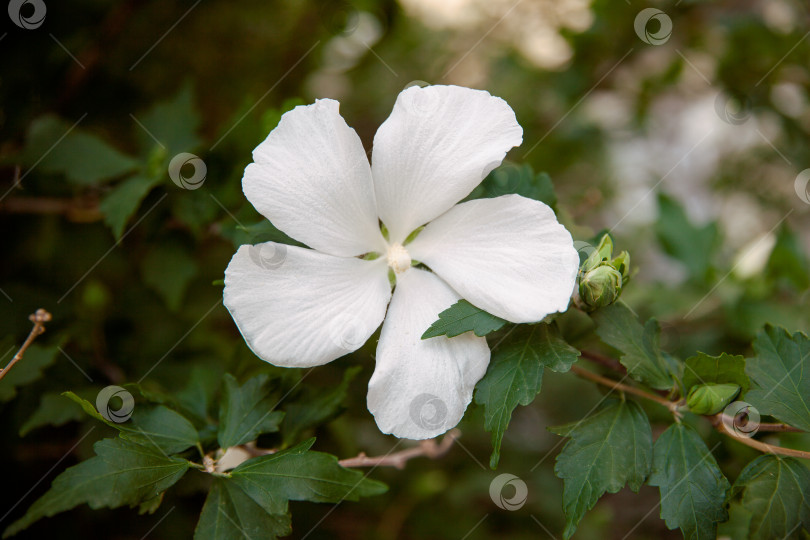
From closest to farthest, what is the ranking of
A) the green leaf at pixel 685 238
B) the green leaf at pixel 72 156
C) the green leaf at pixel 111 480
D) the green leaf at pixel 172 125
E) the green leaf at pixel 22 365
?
1. the green leaf at pixel 111 480
2. the green leaf at pixel 22 365
3. the green leaf at pixel 72 156
4. the green leaf at pixel 172 125
5. the green leaf at pixel 685 238

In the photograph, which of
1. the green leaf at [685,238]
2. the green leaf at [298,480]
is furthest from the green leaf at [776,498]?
the green leaf at [685,238]

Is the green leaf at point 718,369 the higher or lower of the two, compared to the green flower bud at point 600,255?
lower

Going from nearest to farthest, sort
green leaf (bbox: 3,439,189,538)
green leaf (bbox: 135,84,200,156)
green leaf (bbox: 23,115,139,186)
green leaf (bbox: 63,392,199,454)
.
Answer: green leaf (bbox: 3,439,189,538) < green leaf (bbox: 63,392,199,454) < green leaf (bbox: 23,115,139,186) < green leaf (bbox: 135,84,200,156)

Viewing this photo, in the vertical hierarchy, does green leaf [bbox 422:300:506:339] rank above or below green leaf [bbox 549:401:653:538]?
above

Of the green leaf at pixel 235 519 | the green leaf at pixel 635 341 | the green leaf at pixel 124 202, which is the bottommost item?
the green leaf at pixel 635 341

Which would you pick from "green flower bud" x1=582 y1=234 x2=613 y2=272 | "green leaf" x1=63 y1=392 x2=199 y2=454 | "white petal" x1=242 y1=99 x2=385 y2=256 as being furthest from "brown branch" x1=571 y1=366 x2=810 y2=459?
"green leaf" x1=63 y1=392 x2=199 y2=454

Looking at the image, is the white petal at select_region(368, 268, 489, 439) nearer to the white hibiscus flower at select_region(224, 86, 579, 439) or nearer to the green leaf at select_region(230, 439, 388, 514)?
the white hibiscus flower at select_region(224, 86, 579, 439)

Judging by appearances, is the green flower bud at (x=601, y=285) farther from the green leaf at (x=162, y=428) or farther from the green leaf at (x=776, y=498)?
the green leaf at (x=162, y=428)
